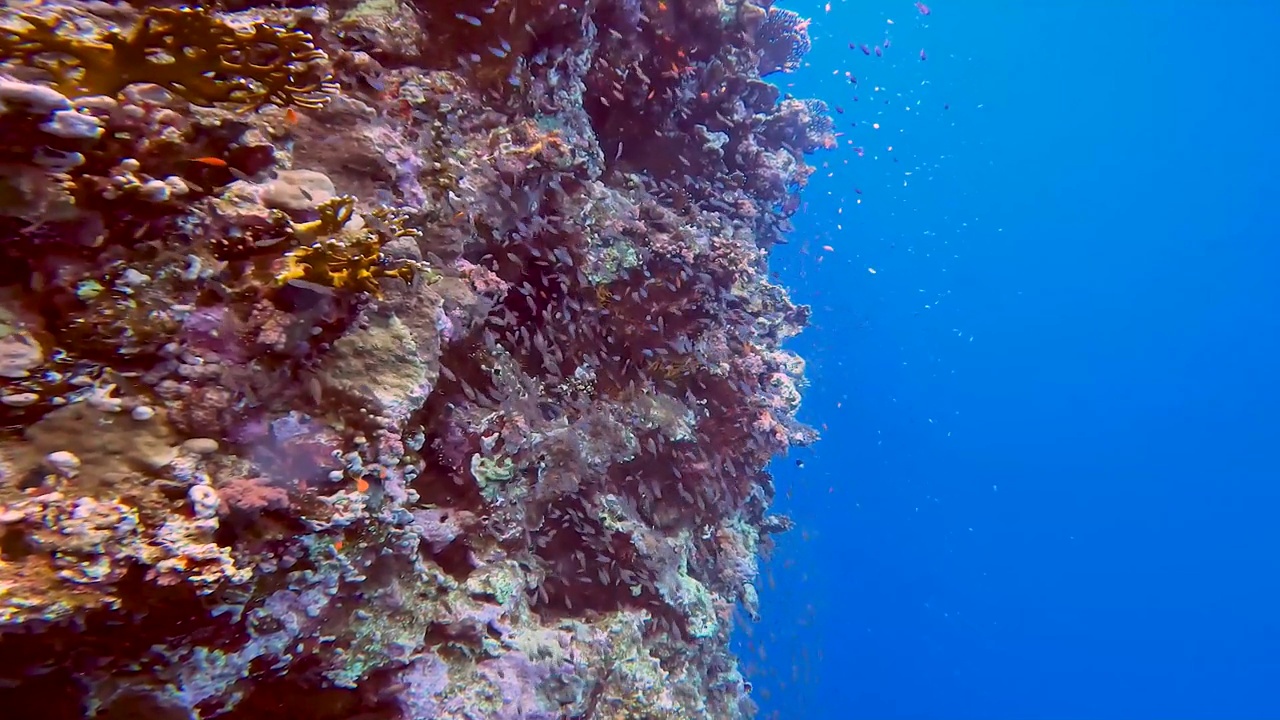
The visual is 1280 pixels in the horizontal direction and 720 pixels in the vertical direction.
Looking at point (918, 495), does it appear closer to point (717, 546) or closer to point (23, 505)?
point (717, 546)

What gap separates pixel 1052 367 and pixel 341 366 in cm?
9076

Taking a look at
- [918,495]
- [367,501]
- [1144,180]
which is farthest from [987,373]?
[367,501]

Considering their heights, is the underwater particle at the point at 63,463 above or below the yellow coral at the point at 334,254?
below

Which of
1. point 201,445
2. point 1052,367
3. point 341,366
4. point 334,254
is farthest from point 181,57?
point 1052,367

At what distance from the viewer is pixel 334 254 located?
2365 millimetres

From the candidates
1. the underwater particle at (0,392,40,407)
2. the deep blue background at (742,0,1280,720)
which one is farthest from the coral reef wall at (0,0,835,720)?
the deep blue background at (742,0,1280,720)

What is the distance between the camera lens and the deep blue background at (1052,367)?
5475 centimetres

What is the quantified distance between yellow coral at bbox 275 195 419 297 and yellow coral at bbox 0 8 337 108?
492 millimetres

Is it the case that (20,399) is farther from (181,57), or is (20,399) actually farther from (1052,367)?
(1052,367)

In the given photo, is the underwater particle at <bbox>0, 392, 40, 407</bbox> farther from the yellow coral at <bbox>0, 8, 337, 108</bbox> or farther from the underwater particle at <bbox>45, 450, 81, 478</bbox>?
the yellow coral at <bbox>0, 8, 337, 108</bbox>

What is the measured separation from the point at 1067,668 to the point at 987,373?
111ft

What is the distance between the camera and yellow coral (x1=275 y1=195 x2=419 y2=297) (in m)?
2.33

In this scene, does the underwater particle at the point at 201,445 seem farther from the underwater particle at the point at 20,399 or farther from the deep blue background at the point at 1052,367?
the deep blue background at the point at 1052,367

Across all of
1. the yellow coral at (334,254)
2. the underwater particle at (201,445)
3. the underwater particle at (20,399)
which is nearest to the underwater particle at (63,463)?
the underwater particle at (20,399)
